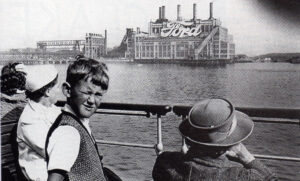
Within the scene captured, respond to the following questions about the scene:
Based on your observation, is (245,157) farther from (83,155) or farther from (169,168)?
(83,155)

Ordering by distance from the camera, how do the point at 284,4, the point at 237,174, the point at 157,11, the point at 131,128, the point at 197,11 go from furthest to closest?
the point at 131,128, the point at 157,11, the point at 197,11, the point at 284,4, the point at 237,174

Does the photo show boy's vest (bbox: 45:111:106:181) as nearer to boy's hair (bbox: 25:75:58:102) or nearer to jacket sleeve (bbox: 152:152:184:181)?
jacket sleeve (bbox: 152:152:184:181)

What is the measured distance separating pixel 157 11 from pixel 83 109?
1.21 m

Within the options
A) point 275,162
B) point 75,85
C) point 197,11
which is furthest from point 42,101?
point 275,162

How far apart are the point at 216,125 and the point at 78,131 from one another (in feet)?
0.99

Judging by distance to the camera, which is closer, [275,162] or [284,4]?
[284,4]

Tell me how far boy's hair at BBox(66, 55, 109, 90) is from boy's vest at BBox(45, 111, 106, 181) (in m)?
0.09

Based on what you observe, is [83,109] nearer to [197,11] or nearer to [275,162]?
[197,11]

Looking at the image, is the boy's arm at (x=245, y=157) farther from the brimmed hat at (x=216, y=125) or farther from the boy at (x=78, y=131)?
the boy at (x=78, y=131)

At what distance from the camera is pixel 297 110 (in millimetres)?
1196

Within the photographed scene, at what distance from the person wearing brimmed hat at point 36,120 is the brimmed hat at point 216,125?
500 mm

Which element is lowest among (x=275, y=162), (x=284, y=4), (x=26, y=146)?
(x=275, y=162)

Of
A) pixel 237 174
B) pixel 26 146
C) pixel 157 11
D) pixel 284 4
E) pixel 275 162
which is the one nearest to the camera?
pixel 237 174

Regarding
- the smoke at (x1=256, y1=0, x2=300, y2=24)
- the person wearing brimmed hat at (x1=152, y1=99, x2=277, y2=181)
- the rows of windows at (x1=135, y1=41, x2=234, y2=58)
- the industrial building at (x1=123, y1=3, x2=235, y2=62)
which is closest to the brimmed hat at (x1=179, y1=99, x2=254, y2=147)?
the person wearing brimmed hat at (x1=152, y1=99, x2=277, y2=181)
